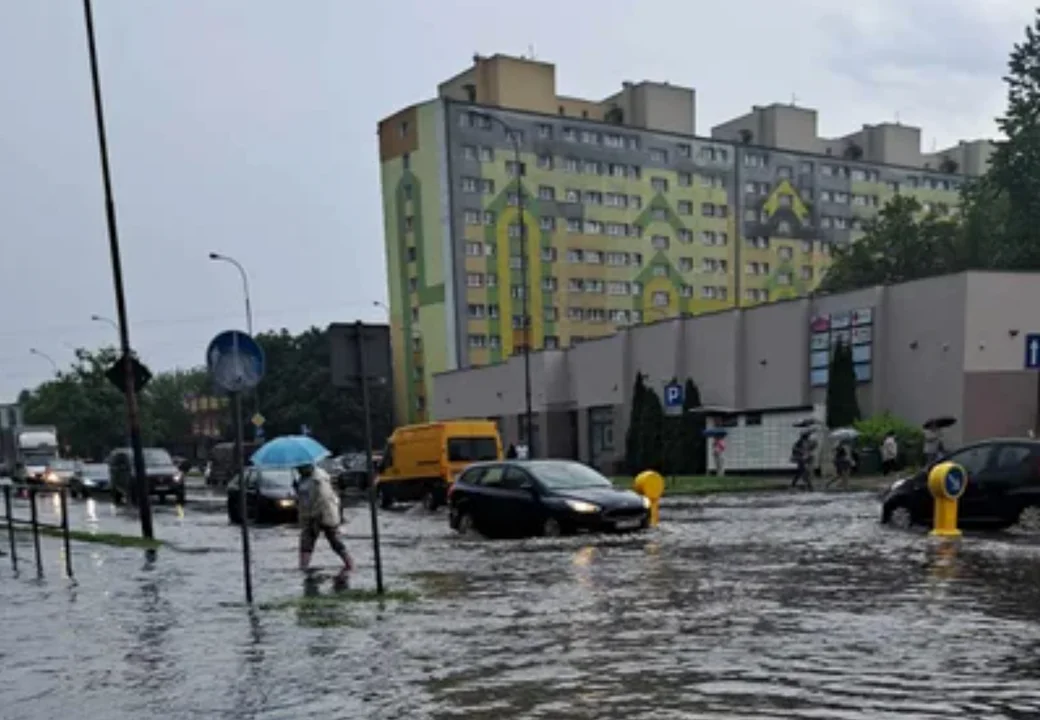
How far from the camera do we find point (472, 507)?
1917 centimetres

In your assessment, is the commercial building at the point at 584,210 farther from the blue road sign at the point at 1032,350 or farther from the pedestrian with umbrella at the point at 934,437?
the blue road sign at the point at 1032,350

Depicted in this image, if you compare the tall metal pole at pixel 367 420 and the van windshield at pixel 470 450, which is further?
the van windshield at pixel 470 450

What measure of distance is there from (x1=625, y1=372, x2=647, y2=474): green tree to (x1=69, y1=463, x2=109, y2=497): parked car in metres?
23.8

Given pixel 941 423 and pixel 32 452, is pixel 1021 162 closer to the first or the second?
pixel 941 423

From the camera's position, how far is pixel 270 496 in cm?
2677

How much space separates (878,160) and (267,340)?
67.7 meters

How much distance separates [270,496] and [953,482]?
57.2 ft

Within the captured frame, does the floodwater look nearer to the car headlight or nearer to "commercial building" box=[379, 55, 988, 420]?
the car headlight

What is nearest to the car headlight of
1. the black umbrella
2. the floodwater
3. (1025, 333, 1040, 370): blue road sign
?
the floodwater

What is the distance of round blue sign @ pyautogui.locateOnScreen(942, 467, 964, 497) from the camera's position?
15680 mm

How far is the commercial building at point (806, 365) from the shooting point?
33.6 m

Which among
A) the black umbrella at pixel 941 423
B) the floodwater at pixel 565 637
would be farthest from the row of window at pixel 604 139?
the floodwater at pixel 565 637

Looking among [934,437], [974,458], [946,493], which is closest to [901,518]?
[974,458]

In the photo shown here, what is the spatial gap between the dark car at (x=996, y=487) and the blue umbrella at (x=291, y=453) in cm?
1019
